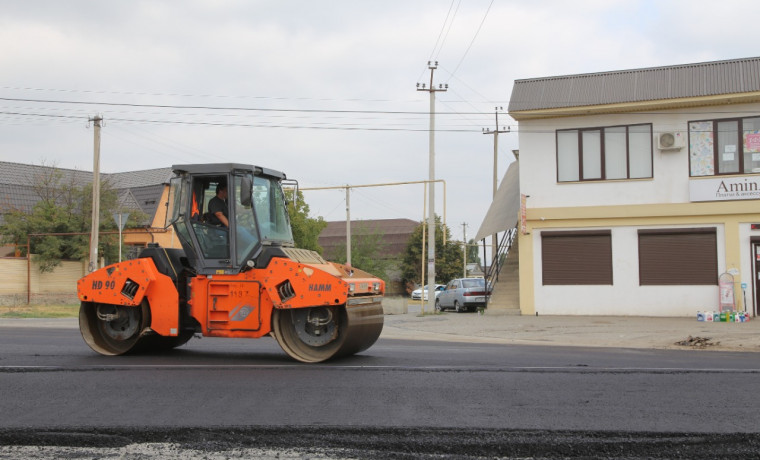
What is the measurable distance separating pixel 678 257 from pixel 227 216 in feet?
54.1

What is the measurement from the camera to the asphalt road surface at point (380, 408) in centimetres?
562

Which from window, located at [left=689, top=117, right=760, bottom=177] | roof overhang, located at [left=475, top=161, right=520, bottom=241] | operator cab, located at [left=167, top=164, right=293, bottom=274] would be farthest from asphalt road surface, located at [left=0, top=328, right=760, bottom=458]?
roof overhang, located at [left=475, top=161, right=520, bottom=241]

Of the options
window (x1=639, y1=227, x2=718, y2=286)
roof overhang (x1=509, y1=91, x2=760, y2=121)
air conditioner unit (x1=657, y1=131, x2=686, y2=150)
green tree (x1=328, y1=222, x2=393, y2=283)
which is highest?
roof overhang (x1=509, y1=91, x2=760, y2=121)

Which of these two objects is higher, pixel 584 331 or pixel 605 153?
pixel 605 153

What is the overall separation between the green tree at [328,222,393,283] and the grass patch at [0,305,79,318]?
38.7 meters

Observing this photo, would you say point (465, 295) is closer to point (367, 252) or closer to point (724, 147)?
point (724, 147)

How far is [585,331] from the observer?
18.6 m

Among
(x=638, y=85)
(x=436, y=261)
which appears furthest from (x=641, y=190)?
(x=436, y=261)

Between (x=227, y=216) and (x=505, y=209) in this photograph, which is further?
(x=505, y=209)

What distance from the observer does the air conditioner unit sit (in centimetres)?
2252

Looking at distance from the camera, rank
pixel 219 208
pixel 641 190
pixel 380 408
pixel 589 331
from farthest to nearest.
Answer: pixel 641 190, pixel 589 331, pixel 219 208, pixel 380 408

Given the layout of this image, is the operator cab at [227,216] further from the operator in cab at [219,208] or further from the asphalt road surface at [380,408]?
the asphalt road surface at [380,408]

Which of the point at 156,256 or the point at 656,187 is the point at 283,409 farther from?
the point at 656,187

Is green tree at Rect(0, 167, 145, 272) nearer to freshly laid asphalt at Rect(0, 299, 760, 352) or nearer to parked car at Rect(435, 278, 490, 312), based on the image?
freshly laid asphalt at Rect(0, 299, 760, 352)
